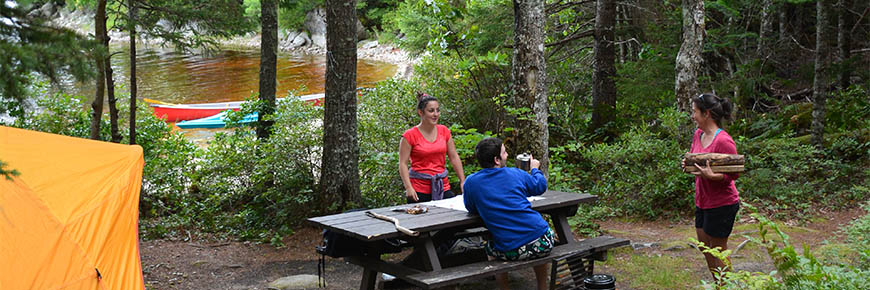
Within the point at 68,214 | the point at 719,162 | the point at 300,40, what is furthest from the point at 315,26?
the point at 719,162

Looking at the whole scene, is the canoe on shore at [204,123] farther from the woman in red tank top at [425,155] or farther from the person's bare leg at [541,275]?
the person's bare leg at [541,275]

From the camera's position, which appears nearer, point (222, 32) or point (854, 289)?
point (854, 289)

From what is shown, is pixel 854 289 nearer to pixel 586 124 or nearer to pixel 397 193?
pixel 397 193

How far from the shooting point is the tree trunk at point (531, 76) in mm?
6859

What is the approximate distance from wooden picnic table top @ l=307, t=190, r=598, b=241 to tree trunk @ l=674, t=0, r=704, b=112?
11.6ft

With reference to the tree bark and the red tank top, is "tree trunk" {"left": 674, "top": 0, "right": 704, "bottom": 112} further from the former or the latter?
the tree bark

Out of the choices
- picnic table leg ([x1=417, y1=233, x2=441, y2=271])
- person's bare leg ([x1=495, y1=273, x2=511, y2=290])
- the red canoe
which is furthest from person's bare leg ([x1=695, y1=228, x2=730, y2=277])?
the red canoe

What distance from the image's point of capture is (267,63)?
1062cm

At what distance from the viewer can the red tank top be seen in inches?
245

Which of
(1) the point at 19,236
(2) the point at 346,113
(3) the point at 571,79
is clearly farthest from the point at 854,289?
(3) the point at 571,79

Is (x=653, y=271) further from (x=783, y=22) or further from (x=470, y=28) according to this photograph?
(x=783, y=22)

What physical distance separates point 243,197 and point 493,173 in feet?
18.3

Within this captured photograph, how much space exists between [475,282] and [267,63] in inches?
227

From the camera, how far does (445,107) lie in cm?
1146
